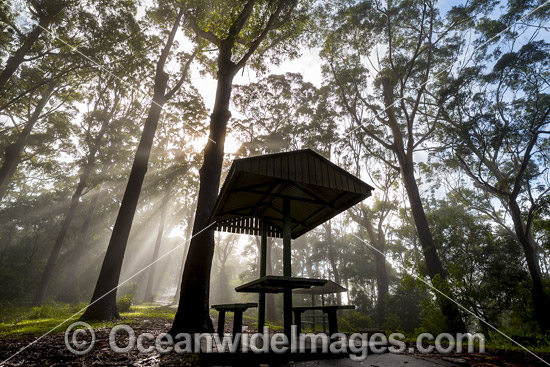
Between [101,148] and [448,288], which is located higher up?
[101,148]

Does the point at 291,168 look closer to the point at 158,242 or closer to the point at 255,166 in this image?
the point at 255,166

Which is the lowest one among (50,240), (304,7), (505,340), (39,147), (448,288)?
(505,340)

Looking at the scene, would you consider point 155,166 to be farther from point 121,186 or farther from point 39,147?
point 39,147

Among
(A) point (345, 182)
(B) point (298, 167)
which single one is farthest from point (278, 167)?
(A) point (345, 182)

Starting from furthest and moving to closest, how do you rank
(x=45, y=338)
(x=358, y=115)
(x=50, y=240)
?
(x=50, y=240) < (x=358, y=115) < (x=45, y=338)

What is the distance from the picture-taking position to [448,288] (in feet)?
25.9

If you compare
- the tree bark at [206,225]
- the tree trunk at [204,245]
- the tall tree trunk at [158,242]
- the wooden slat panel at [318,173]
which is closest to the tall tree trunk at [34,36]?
the tree bark at [206,225]

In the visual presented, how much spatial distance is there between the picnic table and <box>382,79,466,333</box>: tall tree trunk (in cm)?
549

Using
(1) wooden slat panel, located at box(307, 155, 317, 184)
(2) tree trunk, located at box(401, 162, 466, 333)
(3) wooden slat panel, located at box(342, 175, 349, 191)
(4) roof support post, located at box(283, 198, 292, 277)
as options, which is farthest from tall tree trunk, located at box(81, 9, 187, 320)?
(2) tree trunk, located at box(401, 162, 466, 333)

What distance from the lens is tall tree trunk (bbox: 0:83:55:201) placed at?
48.8 feet

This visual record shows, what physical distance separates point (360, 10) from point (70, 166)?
1071 inches

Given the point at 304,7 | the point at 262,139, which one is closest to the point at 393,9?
the point at 304,7

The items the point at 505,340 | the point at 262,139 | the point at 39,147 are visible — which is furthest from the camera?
the point at 39,147

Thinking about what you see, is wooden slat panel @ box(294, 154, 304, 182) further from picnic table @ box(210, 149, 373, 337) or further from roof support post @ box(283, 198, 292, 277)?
roof support post @ box(283, 198, 292, 277)
